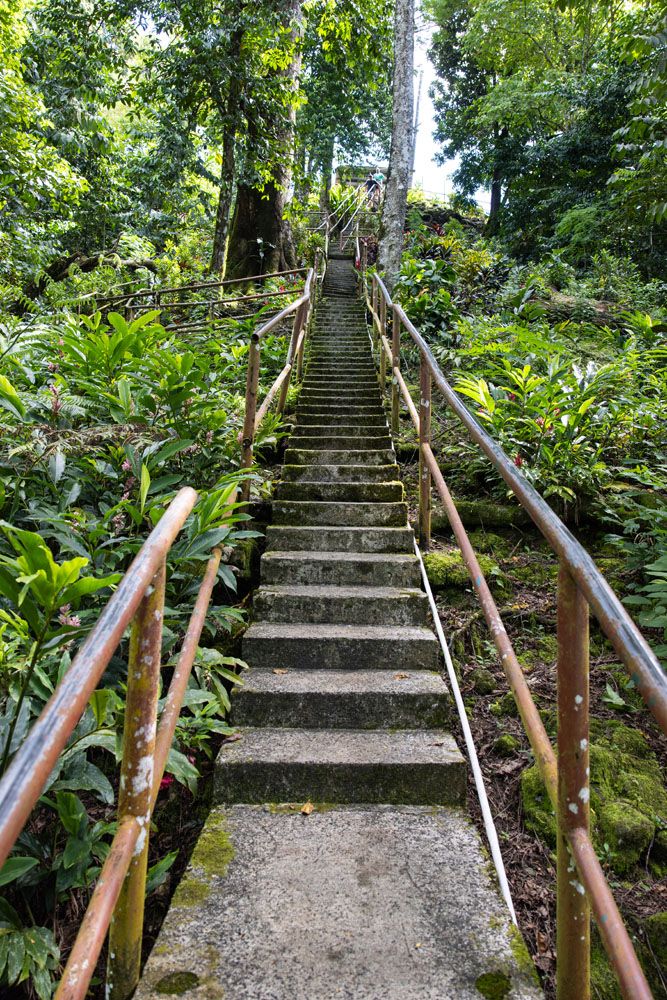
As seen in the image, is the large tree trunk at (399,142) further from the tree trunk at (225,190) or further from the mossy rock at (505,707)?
the mossy rock at (505,707)

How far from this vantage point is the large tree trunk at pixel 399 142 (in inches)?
339

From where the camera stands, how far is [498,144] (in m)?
15.5

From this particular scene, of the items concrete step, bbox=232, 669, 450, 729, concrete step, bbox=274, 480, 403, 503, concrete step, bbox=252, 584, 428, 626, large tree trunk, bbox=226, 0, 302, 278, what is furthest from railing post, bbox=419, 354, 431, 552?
large tree trunk, bbox=226, 0, 302, 278

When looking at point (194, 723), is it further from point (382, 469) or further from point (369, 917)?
point (382, 469)

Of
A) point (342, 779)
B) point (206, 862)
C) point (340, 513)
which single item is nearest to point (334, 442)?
point (340, 513)

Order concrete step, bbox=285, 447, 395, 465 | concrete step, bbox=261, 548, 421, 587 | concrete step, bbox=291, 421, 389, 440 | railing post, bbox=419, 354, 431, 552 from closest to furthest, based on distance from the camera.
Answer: concrete step, bbox=261, 548, 421, 587 → railing post, bbox=419, 354, 431, 552 → concrete step, bbox=285, 447, 395, 465 → concrete step, bbox=291, 421, 389, 440

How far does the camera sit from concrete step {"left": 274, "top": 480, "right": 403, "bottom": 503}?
365 cm

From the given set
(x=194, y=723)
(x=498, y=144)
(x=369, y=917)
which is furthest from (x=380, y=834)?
(x=498, y=144)

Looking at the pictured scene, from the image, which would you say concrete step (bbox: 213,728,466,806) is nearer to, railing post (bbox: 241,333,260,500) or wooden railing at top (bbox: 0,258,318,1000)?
wooden railing at top (bbox: 0,258,318,1000)

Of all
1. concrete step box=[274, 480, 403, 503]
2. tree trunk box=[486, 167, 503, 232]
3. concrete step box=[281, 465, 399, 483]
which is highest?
tree trunk box=[486, 167, 503, 232]

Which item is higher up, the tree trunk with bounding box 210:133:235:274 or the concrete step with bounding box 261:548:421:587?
the tree trunk with bounding box 210:133:235:274

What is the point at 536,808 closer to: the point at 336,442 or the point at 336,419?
the point at 336,442

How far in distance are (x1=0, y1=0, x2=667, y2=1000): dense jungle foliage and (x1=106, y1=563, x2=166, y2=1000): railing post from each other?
0.61 feet

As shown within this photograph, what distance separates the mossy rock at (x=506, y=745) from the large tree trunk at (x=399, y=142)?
7.51m
